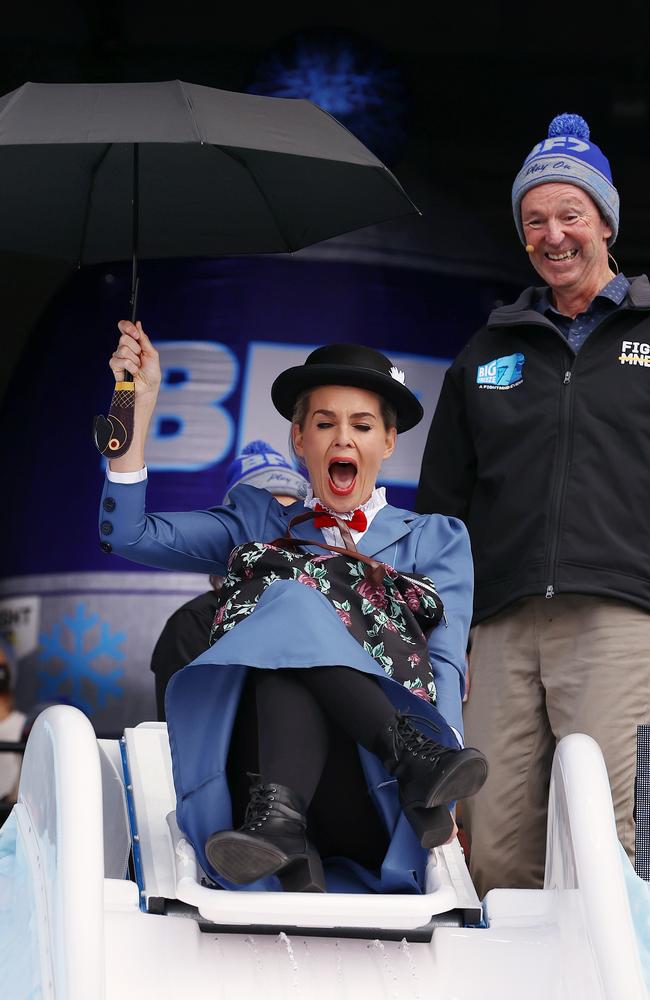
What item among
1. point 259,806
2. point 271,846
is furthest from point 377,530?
point 271,846

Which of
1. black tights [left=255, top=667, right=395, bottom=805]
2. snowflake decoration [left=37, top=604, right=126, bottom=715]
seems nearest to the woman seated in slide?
black tights [left=255, top=667, right=395, bottom=805]

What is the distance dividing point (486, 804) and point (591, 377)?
2.95ft

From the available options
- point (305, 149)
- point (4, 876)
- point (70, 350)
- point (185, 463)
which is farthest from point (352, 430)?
point (70, 350)

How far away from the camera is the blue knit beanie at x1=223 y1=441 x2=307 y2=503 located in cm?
388

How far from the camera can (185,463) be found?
192 inches

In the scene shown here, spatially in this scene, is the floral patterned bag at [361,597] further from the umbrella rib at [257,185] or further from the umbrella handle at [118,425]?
the umbrella rib at [257,185]

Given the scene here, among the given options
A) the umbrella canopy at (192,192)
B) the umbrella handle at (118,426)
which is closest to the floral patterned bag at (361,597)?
the umbrella handle at (118,426)

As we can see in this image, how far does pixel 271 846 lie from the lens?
201 cm

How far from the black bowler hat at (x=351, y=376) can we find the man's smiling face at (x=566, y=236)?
18.9 inches

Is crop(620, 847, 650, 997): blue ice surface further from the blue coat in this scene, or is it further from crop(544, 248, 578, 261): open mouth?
crop(544, 248, 578, 261): open mouth

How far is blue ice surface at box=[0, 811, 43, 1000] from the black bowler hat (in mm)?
931

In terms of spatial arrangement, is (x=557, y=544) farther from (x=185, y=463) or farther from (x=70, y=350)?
(x=70, y=350)

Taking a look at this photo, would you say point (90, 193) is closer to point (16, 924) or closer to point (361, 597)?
point (361, 597)

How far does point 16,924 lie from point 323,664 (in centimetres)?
59
